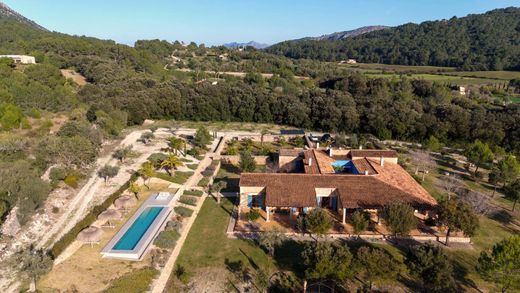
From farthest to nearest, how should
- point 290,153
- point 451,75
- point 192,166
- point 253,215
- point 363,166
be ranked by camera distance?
point 451,75 → point 192,166 → point 290,153 → point 363,166 → point 253,215

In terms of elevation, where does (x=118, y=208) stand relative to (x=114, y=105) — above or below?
below

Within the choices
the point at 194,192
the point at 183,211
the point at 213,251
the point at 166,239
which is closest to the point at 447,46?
the point at 194,192

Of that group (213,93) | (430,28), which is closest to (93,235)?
(213,93)

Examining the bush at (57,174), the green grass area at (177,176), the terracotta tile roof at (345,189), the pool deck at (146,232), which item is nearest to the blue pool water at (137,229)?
the pool deck at (146,232)

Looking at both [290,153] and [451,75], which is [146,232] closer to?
[290,153]

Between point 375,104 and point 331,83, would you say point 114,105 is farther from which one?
point 331,83

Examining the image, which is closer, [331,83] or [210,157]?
[210,157]

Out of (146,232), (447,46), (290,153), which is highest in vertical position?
(447,46)
